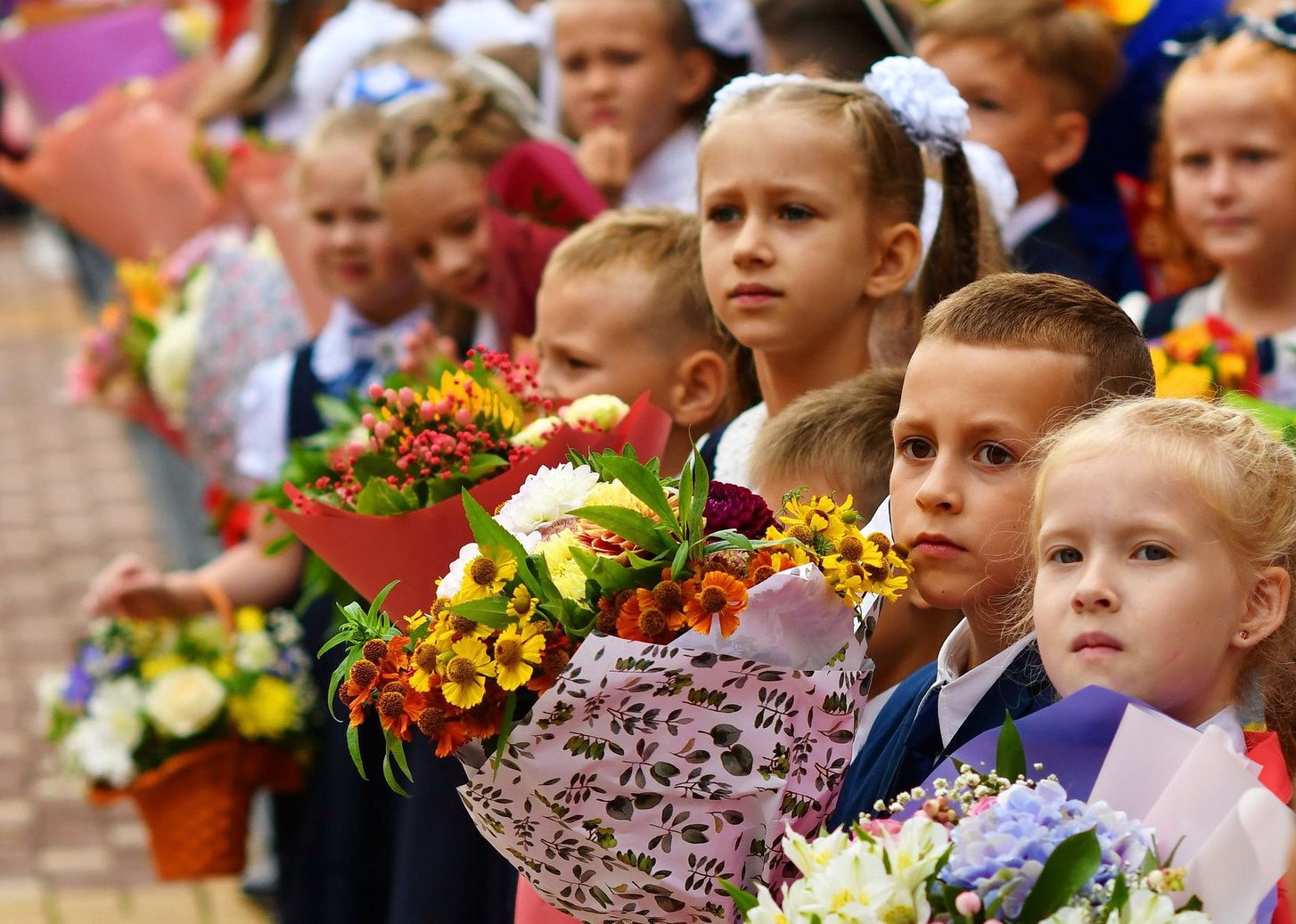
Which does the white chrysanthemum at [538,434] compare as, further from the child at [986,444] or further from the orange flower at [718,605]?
the orange flower at [718,605]

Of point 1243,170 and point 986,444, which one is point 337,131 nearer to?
point 1243,170

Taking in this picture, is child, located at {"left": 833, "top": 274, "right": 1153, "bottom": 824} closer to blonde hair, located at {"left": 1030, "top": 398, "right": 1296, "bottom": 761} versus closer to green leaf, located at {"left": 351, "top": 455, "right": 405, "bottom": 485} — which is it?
blonde hair, located at {"left": 1030, "top": 398, "right": 1296, "bottom": 761}

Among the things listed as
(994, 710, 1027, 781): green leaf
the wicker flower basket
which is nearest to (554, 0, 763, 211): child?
the wicker flower basket

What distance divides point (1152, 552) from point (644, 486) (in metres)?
0.54

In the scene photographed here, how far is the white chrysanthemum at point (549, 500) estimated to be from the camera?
216cm

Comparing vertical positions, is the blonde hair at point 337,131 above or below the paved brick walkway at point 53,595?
above

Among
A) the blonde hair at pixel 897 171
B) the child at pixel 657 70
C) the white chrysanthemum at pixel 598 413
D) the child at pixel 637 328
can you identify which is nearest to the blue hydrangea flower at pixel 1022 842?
the white chrysanthemum at pixel 598 413

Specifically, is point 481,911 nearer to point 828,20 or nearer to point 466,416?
point 466,416

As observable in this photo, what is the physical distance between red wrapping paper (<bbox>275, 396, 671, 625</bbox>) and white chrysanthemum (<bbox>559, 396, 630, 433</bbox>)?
0.04 m

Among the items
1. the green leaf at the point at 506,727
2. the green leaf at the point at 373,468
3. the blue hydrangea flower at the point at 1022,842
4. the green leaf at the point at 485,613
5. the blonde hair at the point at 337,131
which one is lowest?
the blonde hair at the point at 337,131

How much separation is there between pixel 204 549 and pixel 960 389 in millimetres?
5416

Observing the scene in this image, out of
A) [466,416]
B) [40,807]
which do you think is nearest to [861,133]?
[466,416]

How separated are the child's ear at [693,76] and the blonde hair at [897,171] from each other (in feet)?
5.74

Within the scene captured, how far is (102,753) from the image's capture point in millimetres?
4863
